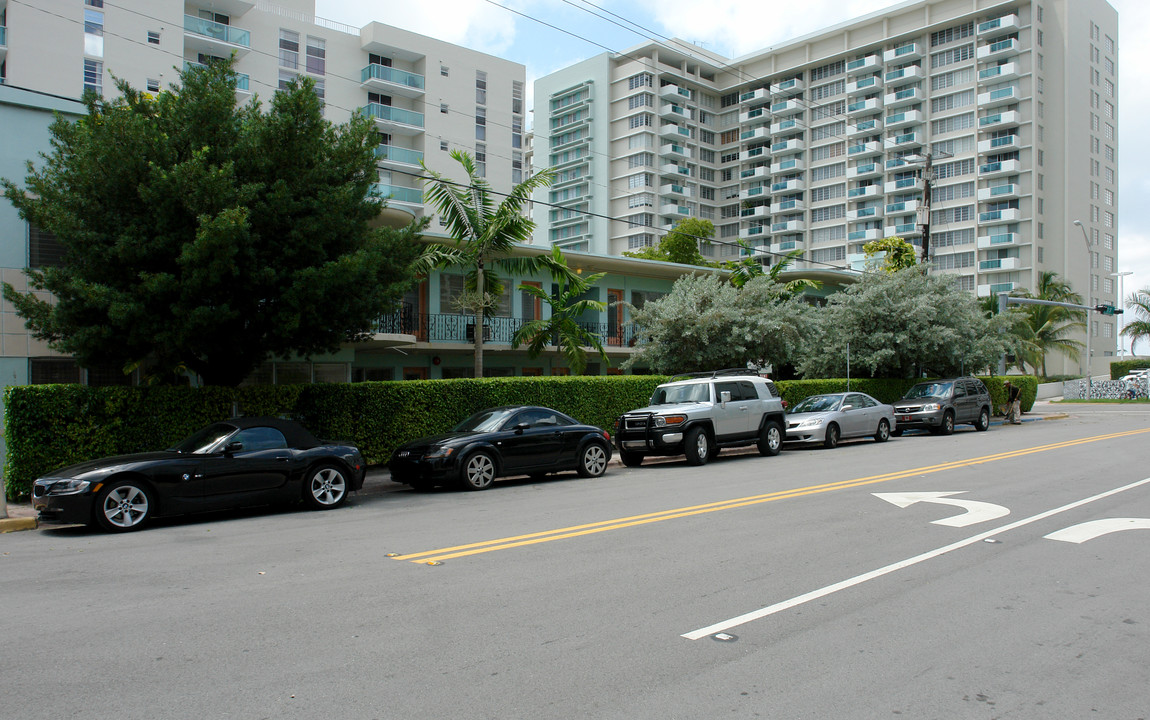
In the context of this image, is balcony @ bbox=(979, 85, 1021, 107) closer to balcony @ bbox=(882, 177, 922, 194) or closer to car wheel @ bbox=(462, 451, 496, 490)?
balcony @ bbox=(882, 177, 922, 194)

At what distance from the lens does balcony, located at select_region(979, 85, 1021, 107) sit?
7319 cm

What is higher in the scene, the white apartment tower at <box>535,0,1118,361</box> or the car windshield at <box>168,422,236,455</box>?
the white apartment tower at <box>535,0,1118,361</box>

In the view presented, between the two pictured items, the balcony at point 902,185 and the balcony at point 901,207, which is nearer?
the balcony at point 902,185

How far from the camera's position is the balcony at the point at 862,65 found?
83062mm

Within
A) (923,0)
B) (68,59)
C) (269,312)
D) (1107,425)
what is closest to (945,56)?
(923,0)

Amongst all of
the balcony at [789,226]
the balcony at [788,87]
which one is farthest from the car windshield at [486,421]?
the balcony at [788,87]

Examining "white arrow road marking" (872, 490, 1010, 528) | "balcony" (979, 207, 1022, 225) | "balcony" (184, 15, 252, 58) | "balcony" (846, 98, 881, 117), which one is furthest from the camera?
"balcony" (846, 98, 881, 117)

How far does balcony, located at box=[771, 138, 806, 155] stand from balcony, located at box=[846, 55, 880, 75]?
28.5 feet

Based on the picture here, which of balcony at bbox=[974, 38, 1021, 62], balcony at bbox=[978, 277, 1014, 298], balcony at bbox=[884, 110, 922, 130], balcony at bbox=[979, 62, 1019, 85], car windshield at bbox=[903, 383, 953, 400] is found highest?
balcony at bbox=[974, 38, 1021, 62]

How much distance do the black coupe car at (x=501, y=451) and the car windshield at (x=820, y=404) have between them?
29.3ft

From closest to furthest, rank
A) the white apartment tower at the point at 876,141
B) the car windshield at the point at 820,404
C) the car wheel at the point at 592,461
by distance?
1. the car wheel at the point at 592,461
2. the car windshield at the point at 820,404
3. the white apartment tower at the point at 876,141

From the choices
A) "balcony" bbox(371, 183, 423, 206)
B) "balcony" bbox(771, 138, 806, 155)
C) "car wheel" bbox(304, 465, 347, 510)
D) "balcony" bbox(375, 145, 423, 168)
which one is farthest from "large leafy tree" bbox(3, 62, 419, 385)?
"balcony" bbox(771, 138, 806, 155)

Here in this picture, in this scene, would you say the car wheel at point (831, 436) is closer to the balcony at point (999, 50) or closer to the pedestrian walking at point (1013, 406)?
the pedestrian walking at point (1013, 406)

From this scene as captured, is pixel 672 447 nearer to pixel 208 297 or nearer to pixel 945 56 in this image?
pixel 208 297
